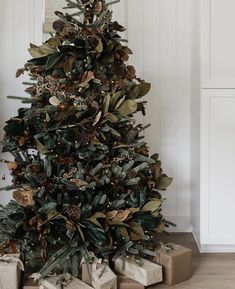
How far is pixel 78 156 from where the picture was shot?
2.26 m

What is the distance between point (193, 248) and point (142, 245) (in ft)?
2.08

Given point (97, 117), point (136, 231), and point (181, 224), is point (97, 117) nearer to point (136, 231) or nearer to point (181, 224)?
point (136, 231)

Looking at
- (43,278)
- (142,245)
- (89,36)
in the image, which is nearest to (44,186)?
(43,278)

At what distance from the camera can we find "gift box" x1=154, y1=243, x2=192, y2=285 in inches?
89.6

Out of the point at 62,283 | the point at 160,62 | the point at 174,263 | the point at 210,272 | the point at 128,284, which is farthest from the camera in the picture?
the point at 160,62

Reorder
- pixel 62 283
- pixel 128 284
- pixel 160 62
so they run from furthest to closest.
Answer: pixel 160 62 < pixel 128 284 < pixel 62 283

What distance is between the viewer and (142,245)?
7.70ft

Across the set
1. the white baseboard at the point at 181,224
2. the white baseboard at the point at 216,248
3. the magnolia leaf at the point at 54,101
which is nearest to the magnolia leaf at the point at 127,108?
the magnolia leaf at the point at 54,101

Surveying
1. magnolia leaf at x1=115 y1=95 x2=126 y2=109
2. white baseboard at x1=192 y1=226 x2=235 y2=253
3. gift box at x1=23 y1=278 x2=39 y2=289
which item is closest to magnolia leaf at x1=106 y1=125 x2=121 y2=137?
magnolia leaf at x1=115 y1=95 x2=126 y2=109

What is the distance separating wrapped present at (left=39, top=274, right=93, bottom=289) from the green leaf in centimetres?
107

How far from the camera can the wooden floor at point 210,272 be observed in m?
2.28

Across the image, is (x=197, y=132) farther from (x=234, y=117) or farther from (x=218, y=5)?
(x=218, y=5)

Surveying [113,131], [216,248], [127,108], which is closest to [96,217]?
[113,131]

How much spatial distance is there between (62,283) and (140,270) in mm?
404
